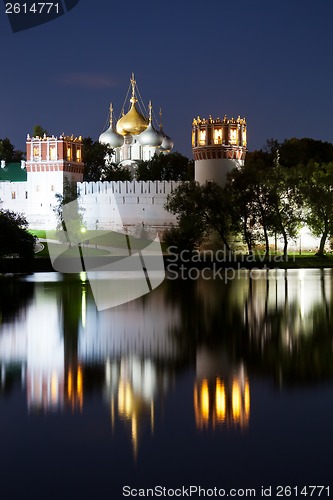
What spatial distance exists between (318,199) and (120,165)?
94.8 ft

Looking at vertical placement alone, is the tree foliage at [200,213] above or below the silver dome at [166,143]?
below

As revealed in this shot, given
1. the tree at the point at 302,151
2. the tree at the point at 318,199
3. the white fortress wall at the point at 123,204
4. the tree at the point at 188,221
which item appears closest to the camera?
the tree at the point at 188,221

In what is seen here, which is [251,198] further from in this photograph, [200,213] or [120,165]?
[120,165]

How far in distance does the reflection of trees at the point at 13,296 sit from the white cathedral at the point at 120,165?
19.8 metres

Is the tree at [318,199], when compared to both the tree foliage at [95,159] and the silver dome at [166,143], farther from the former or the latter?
the silver dome at [166,143]

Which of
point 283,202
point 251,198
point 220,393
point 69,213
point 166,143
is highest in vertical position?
point 166,143

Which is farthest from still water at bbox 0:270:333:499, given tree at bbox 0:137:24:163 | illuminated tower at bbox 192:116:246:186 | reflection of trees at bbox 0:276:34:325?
tree at bbox 0:137:24:163

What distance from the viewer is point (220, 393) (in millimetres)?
10031

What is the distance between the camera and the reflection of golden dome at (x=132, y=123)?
66250 mm

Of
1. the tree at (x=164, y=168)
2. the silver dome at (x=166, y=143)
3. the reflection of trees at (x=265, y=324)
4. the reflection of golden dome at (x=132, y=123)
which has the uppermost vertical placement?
the reflection of golden dome at (x=132, y=123)

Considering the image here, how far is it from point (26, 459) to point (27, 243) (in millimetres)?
24354

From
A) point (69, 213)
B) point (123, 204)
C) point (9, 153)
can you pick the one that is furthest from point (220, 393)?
point (9, 153)

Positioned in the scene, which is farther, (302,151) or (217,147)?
(302,151)

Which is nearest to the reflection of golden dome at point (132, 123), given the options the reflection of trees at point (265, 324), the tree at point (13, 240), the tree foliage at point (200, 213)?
the tree foliage at point (200, 213)
